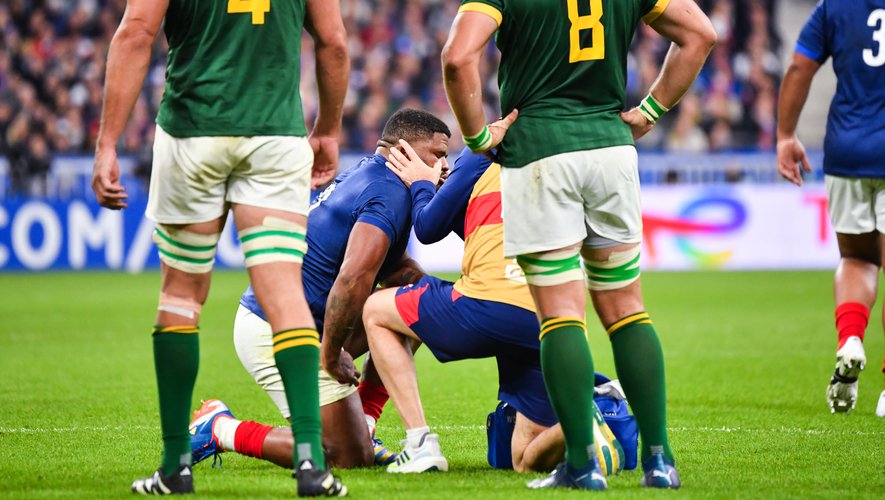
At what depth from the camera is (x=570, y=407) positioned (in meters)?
4.41

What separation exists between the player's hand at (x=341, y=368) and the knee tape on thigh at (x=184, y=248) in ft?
3.46

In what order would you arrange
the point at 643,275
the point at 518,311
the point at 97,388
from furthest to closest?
the point at 643,275 → the point at 97,388 → the point at 518,311

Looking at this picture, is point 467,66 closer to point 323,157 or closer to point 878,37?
point 323,157

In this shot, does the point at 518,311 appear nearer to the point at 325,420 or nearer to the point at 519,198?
the point at 519,198

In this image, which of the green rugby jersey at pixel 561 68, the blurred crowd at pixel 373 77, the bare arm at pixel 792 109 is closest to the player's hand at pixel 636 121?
the green rugby jersey at pixel 561 68

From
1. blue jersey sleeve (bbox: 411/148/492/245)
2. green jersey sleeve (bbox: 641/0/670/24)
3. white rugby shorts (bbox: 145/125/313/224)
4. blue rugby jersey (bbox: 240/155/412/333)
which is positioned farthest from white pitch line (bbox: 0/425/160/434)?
green jersey sleeve (bbox: 641/0/670/24)

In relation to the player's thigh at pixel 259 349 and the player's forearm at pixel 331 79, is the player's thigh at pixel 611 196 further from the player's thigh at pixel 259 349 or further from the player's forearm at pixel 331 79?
the player's thigh at pixel 259 349

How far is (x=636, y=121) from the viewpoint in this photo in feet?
15.4

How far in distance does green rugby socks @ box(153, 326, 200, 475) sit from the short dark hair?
1.75 metres

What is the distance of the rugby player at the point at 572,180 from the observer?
14.5 feet

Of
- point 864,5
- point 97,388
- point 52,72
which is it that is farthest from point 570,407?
point 52,72

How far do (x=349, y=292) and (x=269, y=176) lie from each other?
3.40 ft

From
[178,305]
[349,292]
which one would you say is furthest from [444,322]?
[178,305]

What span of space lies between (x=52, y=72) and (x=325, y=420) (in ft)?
56.6
